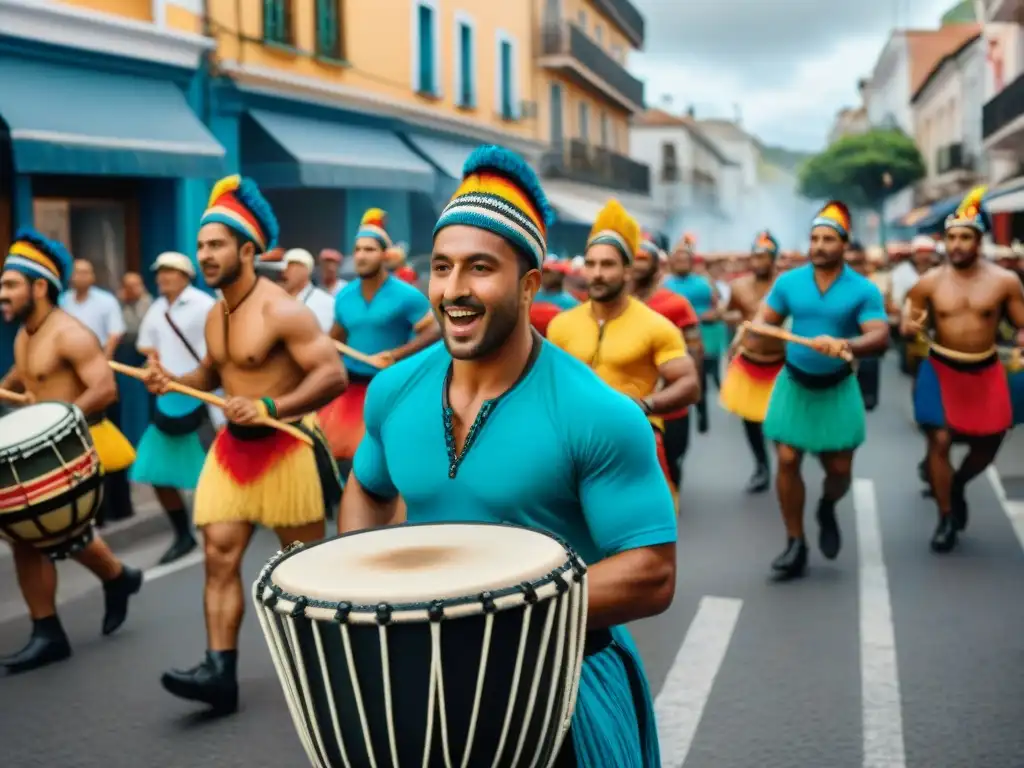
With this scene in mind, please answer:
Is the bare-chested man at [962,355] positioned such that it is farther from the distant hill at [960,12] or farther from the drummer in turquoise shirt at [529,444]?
the distant hill at [960,12]

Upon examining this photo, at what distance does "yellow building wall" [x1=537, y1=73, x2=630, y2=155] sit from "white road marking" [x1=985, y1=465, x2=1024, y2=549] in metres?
23.1

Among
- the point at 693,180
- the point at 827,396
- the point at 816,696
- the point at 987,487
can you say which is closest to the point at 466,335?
the point at 816,696

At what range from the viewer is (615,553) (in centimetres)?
261

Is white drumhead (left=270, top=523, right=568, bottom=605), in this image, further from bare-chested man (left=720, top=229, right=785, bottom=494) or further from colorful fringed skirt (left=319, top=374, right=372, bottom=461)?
bare-chested man (left=720, top=229, right=785, bottom=494)

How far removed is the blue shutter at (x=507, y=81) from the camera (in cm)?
2905

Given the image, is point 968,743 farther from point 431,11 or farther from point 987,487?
point 431,11

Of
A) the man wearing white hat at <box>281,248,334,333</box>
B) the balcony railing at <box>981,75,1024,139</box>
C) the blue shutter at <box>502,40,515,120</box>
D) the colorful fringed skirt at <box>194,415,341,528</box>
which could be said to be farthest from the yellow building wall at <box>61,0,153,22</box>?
the balcony railing at <box>981,75,1024,139</box>

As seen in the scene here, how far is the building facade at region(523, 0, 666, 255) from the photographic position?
113 ft

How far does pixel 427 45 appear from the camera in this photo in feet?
80.5

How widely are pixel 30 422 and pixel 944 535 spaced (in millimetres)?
5290

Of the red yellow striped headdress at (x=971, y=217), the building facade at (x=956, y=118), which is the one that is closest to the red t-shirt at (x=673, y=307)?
the red yellow striped headdress at (x=971, y=217)

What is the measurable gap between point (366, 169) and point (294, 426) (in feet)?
45.3

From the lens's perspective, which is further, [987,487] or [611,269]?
[987,487]

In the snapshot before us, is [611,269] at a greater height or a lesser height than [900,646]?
greater
